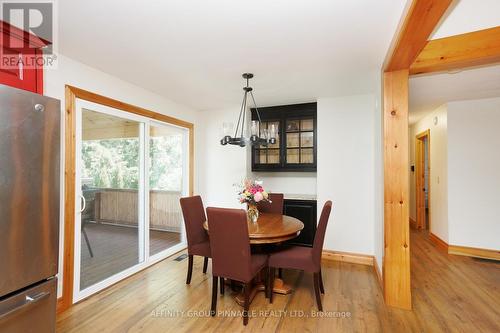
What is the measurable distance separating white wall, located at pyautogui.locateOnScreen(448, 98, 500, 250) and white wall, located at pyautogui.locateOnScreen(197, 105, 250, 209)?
3.26 metres

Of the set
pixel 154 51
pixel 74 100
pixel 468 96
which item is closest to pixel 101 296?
pixel 74 100

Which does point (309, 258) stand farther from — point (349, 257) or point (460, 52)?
point (460, 52)

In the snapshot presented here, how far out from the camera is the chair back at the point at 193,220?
278cm

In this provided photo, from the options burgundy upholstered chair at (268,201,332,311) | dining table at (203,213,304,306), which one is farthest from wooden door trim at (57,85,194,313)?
burgundy upholstered chair at (268,201,332,311)

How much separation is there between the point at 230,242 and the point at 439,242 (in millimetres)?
3874

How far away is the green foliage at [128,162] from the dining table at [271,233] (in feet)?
4.20

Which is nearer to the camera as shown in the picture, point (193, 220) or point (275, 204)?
point (193, 220)

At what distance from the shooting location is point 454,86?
120 inches

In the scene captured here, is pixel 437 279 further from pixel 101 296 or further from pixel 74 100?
pixel 74 100

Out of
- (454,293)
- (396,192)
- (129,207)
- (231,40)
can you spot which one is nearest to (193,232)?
(129,207)

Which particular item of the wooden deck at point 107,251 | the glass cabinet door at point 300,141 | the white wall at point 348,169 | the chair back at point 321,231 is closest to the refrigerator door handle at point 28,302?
the wooden deck at point 107,251

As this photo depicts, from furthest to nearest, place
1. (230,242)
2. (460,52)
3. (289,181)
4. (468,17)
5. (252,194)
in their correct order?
(289,181), (252,194), (230,242), (460,52), (468,17)

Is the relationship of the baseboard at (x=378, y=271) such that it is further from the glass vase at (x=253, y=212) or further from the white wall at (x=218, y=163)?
the white wall at (x=218, y=163)

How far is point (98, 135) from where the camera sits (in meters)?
2.72
